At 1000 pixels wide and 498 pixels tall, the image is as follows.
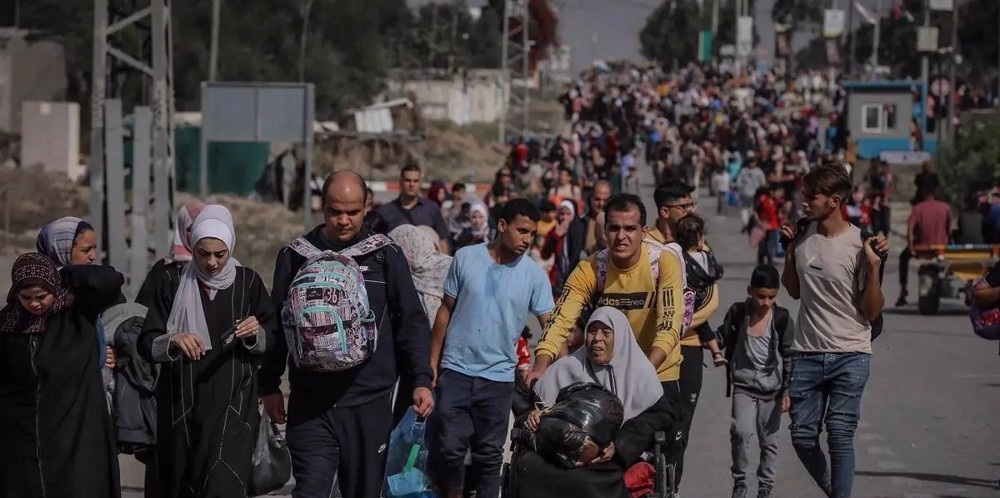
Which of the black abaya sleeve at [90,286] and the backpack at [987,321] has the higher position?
the black abaya sleeve at [90,286]

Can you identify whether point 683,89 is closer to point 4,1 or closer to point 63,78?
point 63,78

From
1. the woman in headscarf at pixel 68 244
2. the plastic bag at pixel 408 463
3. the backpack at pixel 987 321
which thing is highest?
the woman in headscarf at pixel 68 244

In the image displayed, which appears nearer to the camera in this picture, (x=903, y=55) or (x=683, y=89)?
(x=683, y=89)

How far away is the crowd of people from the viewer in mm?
6895

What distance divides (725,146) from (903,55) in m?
56.8

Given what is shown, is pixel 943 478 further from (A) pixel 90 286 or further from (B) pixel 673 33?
(B) pixel 673 33

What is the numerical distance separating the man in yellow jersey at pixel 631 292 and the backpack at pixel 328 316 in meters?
1.17

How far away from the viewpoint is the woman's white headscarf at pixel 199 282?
6.89 meters

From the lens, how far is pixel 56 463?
22.8ft

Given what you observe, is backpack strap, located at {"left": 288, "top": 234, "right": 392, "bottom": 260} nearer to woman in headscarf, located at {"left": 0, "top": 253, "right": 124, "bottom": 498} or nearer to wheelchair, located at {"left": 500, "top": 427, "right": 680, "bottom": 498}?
woman in headscarf, located at {"left": 0, "top": 253, "right": 124, "bottom": 498}

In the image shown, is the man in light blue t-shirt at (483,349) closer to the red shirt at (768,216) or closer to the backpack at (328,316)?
the backpack at (328,316)

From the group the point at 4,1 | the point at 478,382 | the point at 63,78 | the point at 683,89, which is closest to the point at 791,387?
the point at 478,382

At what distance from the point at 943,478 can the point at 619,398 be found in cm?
383

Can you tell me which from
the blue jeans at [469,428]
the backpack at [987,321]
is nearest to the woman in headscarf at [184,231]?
the blue jeans at [469,428]
